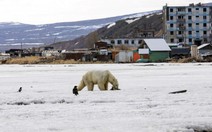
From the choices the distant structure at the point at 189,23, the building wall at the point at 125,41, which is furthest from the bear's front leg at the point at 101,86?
the distant structure at the point at 189,23

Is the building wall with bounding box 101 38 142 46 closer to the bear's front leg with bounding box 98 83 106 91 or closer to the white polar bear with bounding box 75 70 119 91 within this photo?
the white polar bear with bounding box 75 70 119 91

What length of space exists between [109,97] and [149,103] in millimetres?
3239

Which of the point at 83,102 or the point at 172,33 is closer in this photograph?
the point at 83,102

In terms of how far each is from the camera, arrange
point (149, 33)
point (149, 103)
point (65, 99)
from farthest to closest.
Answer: point (149, 33) → point (65, 99) → point (149, 103)

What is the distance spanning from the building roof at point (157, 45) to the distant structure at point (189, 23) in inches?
1490

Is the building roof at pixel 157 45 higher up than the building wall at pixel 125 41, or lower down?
lower down

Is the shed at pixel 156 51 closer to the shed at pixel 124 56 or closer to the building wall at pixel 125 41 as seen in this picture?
the shed at pixel 124 56

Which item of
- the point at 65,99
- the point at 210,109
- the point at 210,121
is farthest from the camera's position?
the point at 65,99

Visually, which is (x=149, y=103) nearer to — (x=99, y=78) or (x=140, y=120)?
(x=140, y=120)

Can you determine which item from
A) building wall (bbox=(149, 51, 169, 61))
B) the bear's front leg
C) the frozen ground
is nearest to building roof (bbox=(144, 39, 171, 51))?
building wall (bbox=(149, 51, 169, 61))

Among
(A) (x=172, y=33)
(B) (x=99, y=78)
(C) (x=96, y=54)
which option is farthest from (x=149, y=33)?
(B) (x=99, y=78)

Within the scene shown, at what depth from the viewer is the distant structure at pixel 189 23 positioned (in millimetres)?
154375

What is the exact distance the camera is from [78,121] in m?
16.9

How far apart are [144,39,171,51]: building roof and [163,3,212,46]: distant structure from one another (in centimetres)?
3784
